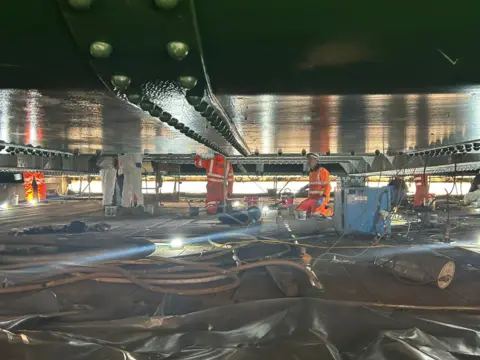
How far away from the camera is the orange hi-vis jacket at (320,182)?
31.3ft

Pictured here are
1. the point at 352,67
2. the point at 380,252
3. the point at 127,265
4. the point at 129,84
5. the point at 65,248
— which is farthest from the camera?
the point at 380,252

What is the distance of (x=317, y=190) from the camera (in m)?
Result: 9.80

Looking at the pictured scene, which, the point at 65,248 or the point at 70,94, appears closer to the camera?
the point at 70,94

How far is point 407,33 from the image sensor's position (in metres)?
1.97

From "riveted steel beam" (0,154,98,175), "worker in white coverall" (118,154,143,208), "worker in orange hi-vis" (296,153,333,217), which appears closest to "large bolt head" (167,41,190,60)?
"worker in orange hi-vis" (296,153,333,217)

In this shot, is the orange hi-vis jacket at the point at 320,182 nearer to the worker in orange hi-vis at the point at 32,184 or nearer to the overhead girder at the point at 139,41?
the overhead girder at the point at 139,41

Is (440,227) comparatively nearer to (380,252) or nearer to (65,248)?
(380,252)

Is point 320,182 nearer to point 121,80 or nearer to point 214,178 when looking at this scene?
point 214,178

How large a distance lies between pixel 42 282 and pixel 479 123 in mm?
6197

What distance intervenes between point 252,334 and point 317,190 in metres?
7.53

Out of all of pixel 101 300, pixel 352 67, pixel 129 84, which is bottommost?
pixel 101 300

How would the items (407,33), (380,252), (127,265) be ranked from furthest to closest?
(380,252), (127,265), (407,33)

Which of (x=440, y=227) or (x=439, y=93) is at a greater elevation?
(x=439, y=93)

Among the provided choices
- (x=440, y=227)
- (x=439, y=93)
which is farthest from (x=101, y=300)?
(x=440, y=227)
